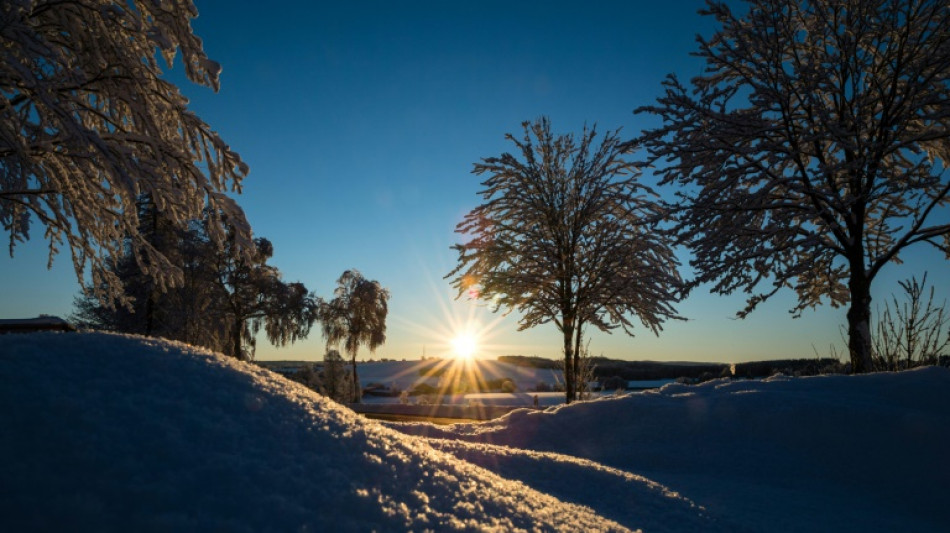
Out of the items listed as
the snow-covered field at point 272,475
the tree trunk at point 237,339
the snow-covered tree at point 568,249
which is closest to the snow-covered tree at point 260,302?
the tree trunk at point 237,339

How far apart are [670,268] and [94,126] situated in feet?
38.0

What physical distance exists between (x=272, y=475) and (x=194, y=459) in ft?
0.84

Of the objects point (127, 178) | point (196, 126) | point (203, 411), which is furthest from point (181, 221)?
point (203, 411)

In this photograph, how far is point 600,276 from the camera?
1229 centimetres

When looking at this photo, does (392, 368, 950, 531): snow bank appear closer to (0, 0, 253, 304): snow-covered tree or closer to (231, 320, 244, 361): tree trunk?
(0, 0, 253, 304): snow-covered tree

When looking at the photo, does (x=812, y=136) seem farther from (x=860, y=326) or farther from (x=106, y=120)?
(x=106, y=120)

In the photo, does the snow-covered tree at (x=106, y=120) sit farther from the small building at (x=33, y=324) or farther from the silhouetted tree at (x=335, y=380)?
the silhouetted tree at (x=335, y=380)

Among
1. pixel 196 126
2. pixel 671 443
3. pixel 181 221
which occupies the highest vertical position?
pixel 196 126

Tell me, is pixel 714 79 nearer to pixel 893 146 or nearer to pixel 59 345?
pixel 893 146

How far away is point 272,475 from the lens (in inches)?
69.4

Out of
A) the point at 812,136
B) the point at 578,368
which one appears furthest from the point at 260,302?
the point at 812,136

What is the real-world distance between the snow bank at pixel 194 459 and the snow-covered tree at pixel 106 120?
3.32m

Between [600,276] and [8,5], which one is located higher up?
[8,5]

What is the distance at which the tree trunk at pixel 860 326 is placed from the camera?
28.3ft
